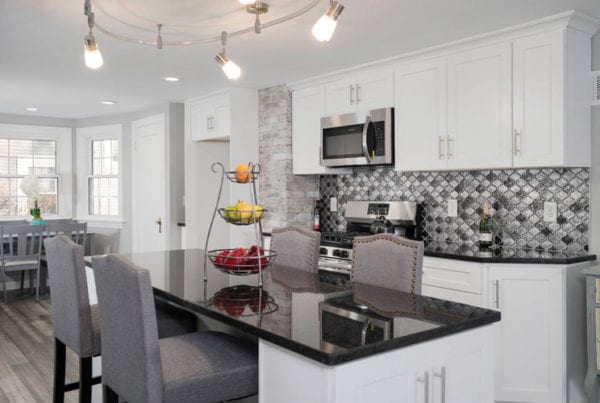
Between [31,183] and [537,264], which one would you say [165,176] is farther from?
[537,264]

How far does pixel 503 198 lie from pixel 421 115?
788 millimetres

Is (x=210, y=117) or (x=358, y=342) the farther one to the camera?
(x=210, y=117)

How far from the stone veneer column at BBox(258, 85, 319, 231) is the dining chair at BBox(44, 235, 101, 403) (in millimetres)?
2579

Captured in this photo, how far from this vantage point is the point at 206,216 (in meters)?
5.80

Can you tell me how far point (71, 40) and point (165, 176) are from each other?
104 inches

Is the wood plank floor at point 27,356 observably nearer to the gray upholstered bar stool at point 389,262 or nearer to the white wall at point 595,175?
the gray upholstered bar stool at point 389,262

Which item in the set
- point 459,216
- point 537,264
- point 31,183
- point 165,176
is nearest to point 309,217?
point 459,216

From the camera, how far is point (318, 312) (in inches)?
69.5

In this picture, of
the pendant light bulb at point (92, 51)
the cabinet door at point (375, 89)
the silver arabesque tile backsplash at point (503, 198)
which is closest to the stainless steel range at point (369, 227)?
the silver arabesque tile backsplash at point (503, 198)

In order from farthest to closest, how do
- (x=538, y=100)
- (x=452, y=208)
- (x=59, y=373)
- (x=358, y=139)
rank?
(x=358, y=139) < (x=452, y=208) < (x=538, y=100) < (x=59, y=373)

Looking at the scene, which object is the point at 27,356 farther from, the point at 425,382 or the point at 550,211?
the point at 550,211

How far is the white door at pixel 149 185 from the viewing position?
615 cm

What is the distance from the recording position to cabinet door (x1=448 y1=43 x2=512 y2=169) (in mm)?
3318

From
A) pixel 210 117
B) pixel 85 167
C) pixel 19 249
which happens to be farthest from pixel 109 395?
pixel 85 167
